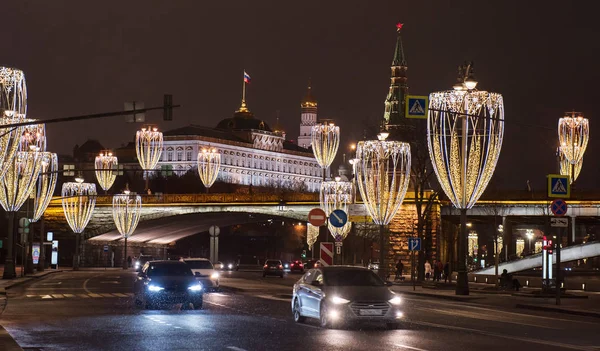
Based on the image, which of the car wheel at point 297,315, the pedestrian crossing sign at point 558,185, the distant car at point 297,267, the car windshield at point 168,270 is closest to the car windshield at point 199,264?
the car windshield at point 168,270

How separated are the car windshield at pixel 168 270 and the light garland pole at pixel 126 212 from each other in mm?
75711

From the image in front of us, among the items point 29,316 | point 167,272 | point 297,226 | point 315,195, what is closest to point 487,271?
point 315,195

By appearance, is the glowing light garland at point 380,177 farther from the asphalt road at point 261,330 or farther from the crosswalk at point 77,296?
the asphalt road at point 261,330

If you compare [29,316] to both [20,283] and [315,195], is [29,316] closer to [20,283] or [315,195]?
[20,283]

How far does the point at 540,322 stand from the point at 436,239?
65.7m

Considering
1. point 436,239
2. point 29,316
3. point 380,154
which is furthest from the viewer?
point 436,239

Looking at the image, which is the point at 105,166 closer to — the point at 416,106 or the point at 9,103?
the point at 9,103

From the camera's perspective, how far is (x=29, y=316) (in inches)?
1124

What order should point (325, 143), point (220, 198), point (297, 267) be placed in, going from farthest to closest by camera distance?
point (220, 198) → point (297, 267) → point (325, 143)

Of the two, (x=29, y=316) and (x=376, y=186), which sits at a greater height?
(x=376, y=186)

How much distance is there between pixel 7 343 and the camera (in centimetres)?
2014

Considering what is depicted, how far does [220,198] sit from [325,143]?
1907 centimetres

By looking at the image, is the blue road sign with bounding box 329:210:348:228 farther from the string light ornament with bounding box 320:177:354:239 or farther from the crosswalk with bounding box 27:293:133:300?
the string light ornament with bounding box 320:177:354:239

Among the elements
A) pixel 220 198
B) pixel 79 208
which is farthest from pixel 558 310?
pixel 220 198
